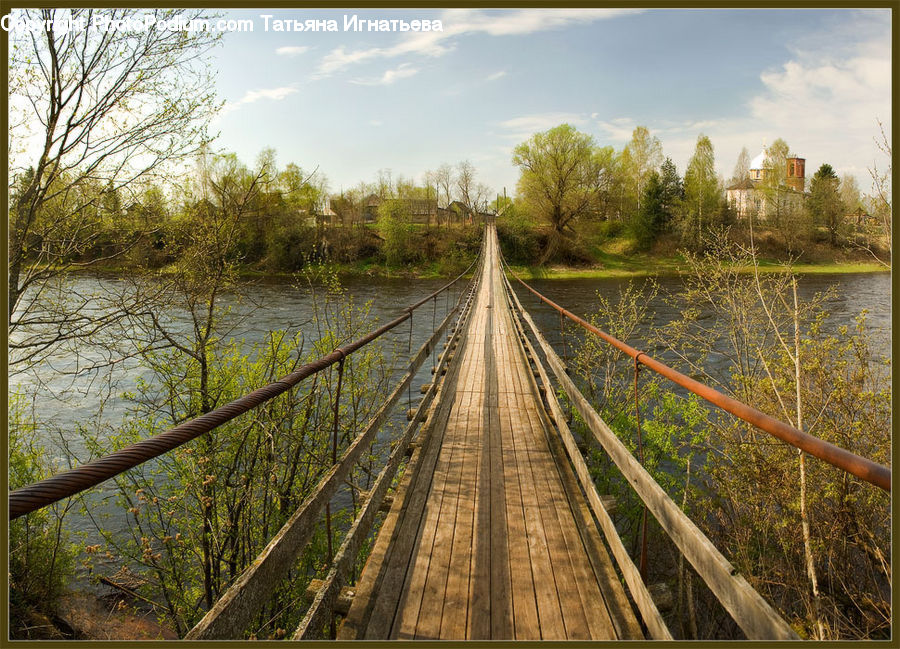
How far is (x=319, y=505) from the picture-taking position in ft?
6.45

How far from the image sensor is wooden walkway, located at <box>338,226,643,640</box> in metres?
2.06

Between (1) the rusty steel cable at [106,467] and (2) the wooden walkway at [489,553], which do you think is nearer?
(1) the rusty steel cable at [106,467]

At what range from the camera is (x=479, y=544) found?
8.62 ft

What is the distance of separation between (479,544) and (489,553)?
0.32 ft

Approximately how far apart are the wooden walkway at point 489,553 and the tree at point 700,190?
36.7 meters

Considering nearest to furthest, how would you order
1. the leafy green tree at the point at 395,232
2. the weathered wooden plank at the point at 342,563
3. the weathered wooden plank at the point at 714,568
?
the weathered wooden plank at the point at 714,568, the weathered wooden plank at the point at 342,563, the leafy green tree at the point at 395,232

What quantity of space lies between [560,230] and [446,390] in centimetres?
3773

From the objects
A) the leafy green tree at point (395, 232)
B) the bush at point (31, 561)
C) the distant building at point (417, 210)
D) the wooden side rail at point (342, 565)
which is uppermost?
the distant building at point (417, 210)

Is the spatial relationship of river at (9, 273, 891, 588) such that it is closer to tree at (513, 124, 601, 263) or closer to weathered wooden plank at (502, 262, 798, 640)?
weathered wooden plank at (502, 262, 798, 640)

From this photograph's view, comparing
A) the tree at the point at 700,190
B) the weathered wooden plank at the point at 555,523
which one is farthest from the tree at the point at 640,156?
the weathered wooden plank at the point at 555,523

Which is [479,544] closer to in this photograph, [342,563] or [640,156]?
[342,563]

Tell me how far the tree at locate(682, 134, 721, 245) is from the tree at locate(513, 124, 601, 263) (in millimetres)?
7807

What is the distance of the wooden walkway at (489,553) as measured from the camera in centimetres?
206

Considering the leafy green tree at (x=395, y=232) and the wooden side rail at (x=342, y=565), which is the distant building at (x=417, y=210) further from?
the wooden side rail at (x=342, y=565)
